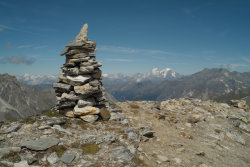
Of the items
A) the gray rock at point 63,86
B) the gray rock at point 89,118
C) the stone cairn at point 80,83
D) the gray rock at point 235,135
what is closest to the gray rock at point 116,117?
the stone cairn at point 80,83

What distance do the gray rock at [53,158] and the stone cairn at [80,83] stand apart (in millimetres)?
8080

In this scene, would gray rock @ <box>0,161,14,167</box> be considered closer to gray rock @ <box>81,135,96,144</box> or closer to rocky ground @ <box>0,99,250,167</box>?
rocky ground @ <box>0,99,250,167</box>

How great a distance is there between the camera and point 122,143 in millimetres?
16078

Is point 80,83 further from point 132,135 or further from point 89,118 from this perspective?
point 132,135

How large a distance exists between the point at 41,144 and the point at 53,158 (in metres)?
1.88

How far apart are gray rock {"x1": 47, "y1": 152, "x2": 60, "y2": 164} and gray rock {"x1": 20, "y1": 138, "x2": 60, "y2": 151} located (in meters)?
0.95

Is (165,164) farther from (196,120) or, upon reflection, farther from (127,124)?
(196,120)

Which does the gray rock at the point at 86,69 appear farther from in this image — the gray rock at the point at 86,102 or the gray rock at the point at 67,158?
the gray rock at the point at 67,158

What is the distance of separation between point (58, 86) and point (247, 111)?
39846 mm

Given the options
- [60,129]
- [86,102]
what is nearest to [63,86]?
[86,102]

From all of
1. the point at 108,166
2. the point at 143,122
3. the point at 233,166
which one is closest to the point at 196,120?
the point at 143,122

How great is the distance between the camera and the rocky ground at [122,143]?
485 inches

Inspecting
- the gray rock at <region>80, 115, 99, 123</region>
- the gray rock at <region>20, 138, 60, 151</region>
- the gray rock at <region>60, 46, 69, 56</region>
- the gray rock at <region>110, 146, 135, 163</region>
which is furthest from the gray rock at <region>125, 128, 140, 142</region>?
the gray rock at <region>60, 46, 69, 56</region>

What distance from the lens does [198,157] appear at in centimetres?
1606
